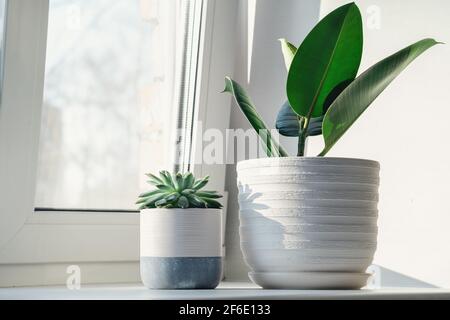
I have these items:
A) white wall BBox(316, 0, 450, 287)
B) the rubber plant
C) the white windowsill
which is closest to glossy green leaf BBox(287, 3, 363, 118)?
the rubber plant

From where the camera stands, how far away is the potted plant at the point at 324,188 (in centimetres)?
95

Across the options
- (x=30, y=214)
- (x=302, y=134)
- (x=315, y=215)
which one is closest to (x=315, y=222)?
(x=315, y=215)

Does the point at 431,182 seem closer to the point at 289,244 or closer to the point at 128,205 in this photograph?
the point at 289,244

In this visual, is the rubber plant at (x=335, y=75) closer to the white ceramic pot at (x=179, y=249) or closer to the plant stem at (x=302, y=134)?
the plant stem at (x=302, y=134)

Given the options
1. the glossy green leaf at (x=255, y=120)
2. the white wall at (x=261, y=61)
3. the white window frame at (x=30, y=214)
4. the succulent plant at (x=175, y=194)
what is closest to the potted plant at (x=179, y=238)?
the succulent plant at (x=175, y=194)

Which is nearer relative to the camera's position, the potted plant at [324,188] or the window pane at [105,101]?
the potted plant at [324,188]

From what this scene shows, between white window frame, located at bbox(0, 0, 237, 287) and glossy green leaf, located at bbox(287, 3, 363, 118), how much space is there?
0.42 m

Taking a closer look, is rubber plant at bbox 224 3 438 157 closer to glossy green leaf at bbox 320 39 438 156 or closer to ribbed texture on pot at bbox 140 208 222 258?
glossy green leaf at bbox 320 39 438 156

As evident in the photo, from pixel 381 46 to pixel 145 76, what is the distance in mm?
434

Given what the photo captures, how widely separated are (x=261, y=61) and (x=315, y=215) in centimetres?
53

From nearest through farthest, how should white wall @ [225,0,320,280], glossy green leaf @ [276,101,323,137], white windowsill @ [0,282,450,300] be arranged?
white windowsill @ [0,282,450,300] → glossy green leaf @ [276,101,323,137] → white wall @ [225,0,320,280]

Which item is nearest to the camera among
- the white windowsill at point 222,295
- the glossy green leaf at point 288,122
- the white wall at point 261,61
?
the white windowsill at point 222,295

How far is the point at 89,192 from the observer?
1232 millimetres

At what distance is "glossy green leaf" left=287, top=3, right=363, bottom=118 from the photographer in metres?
0.97
